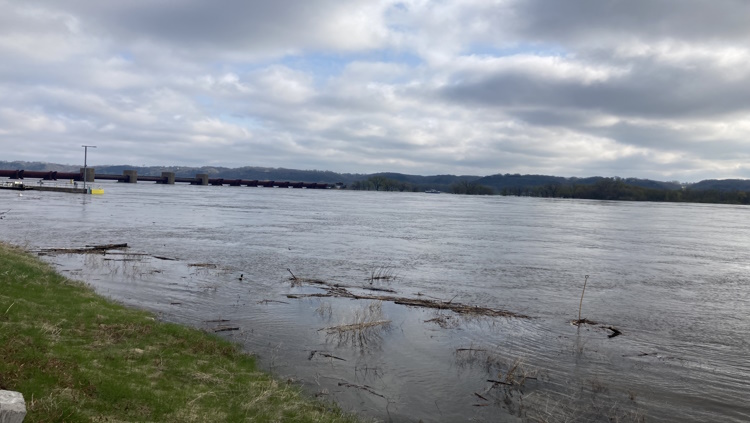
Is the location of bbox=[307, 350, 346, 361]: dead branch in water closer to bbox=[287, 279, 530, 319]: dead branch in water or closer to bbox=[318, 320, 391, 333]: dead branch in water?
bbox=[318, 320, 391, 333]: dead branch in water

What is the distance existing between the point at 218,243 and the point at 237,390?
3117cm

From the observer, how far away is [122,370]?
10039 mm

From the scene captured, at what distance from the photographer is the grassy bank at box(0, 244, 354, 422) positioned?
8148mm

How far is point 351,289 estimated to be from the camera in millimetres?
24500

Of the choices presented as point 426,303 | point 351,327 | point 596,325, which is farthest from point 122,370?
point 596,325

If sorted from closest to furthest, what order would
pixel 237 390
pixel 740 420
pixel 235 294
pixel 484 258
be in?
pixel 237 390
pixel 740 420
pixel 235 294
pixel 484 258

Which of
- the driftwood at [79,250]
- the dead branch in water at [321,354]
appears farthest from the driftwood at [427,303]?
the driftwood at [79,250]

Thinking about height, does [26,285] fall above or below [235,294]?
above

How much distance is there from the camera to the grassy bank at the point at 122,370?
8148mm

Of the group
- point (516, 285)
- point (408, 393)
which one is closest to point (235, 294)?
point (408, 393)

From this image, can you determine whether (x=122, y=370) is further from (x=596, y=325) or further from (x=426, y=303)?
(x=596, y=325)

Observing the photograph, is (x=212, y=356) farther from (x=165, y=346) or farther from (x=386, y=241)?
(x=386, y=241)

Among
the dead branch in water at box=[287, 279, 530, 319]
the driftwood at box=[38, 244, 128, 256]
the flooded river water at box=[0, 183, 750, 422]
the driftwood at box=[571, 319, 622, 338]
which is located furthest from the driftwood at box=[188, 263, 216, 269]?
the driftwood at box=[571, 319, 622, 338]

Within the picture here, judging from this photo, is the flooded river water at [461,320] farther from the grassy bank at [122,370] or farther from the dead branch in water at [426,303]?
the grassy bank at [122,370]
